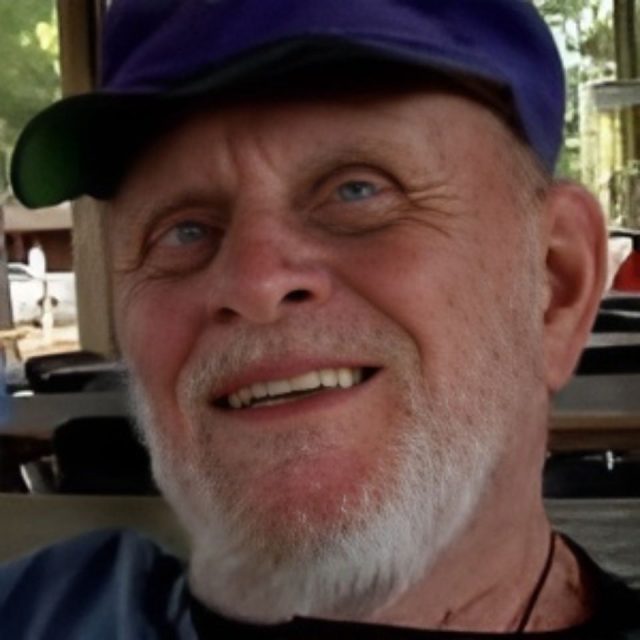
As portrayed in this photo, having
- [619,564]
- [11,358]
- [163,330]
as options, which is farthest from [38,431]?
[11,358]

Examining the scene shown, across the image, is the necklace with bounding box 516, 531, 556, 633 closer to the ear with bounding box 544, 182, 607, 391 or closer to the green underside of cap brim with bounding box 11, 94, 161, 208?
the ear with bounding box 544, 182, 607, 391

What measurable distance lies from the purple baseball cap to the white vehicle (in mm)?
4256

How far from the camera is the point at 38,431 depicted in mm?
2053

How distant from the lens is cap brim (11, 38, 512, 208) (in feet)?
2.85

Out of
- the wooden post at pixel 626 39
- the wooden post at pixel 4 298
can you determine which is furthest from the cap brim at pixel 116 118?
Result: the wooden post at pixel 626 39

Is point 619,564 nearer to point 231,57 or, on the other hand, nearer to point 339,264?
point 339,264

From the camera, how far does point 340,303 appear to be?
0.87m

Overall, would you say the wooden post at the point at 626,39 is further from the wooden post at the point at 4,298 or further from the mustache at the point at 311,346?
the mustache at the point at 311,346

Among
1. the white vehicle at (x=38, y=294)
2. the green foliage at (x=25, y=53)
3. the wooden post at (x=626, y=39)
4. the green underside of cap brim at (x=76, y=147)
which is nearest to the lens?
the green underside of cap brim at (x=76, y=147)

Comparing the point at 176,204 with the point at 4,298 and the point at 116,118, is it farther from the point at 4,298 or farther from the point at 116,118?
the point at 4,298

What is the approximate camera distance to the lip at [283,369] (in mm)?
859

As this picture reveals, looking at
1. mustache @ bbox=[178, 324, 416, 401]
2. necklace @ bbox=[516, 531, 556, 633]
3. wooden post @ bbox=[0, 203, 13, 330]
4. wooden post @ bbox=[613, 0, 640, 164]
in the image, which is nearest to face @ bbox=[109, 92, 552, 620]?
mustache @ bbox=[178, 324, 416, 401]

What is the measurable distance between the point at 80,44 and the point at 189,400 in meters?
2.97

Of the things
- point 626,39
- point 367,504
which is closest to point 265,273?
point 367,504
